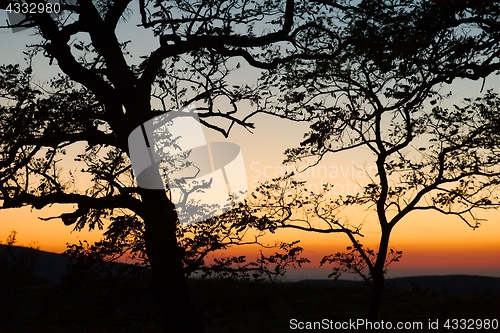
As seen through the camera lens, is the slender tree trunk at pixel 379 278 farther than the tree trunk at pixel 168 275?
Yes

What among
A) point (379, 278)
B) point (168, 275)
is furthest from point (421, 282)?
point (168, 275)

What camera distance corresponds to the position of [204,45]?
12.4m

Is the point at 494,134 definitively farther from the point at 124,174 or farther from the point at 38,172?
the point at 38,172

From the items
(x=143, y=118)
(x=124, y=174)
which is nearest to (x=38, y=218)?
(x=124, y=174)

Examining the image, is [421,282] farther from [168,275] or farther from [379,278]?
[168,275]

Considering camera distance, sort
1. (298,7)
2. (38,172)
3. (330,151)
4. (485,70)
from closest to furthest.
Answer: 1. (485,70)
2. (38,172)
3. (298,7)
4. (330,151)

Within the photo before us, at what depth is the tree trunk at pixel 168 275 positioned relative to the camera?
11633 mm

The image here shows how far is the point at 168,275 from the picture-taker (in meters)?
11.7

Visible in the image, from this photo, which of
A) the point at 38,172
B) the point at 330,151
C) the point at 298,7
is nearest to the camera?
the point at 38,172

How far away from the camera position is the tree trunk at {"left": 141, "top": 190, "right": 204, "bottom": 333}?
11.6 meters

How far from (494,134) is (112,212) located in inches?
377

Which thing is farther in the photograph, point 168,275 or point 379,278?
point 379,278

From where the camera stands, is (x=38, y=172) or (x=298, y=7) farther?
(x=298, y=7)

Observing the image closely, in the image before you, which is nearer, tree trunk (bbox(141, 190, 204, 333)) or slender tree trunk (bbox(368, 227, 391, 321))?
tree trunk (bbox(141, 190, 204, 333))
